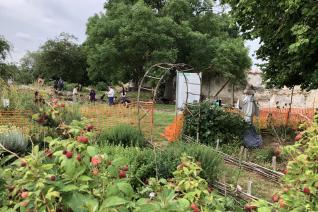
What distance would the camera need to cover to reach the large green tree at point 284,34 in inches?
408

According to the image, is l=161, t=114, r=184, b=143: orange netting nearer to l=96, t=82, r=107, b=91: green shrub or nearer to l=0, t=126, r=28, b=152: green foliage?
l=0, t=126, r=28, b=152: green foliage

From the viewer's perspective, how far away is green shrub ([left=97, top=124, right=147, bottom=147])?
33.9ft

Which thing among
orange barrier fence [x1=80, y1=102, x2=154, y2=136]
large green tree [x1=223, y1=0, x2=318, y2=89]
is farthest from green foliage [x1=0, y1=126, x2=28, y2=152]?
large green tree [x1=223, y1=0, x2=318, y2=89]

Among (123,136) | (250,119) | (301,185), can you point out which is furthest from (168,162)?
(250,119)

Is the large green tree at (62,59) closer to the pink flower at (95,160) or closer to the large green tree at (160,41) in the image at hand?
the large green tree at (160,41)

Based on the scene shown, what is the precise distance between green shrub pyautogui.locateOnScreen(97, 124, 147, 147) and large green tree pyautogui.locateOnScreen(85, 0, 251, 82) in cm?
1679

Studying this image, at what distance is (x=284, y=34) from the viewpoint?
12.2m

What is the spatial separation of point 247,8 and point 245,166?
510 cm

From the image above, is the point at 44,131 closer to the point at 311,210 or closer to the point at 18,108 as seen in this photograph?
the point at 18,108

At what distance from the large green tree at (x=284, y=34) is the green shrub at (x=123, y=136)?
13.5 feet

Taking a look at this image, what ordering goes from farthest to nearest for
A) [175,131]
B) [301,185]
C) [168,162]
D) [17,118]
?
[175,131] < [17,118] < [168,162] < [301,185]

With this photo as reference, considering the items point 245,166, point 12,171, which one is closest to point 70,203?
point 12,171

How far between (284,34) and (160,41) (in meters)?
16.3

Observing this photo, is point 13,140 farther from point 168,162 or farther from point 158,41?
point 158,41
